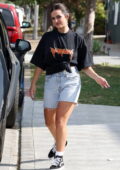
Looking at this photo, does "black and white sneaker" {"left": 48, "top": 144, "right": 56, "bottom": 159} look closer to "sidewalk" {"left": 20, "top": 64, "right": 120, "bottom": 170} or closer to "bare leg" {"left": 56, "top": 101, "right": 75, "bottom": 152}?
"sidewalk" {"left": 20, "top": 64, "right": 120, "bottom": 170}

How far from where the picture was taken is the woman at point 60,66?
5.20 metres

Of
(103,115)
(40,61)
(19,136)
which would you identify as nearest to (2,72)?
(40,61)

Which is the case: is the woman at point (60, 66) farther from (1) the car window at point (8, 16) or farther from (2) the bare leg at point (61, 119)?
(1) the car window at point (8, 16)

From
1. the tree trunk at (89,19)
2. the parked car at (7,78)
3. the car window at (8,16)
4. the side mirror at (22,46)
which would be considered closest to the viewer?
the parked car at (7,78)

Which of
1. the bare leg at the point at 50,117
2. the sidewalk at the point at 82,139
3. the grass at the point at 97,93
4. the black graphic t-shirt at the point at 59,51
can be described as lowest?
the grass at the point at 97,93

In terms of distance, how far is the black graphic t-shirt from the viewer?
5199mm

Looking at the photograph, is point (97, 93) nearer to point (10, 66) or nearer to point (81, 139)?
point (81, 139)

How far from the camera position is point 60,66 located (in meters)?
5.23

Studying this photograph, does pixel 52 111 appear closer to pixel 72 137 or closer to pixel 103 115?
pixel 72 137

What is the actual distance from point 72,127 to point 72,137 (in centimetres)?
62

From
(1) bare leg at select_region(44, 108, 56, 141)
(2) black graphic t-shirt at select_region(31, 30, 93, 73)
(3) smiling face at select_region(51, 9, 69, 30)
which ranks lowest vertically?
(1) bare leg at select_region(44, 108, 56, 141)

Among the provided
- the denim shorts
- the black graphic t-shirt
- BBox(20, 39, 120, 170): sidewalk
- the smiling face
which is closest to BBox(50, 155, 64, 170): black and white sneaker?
BBox(20, 39, 120, 170): sidewalk

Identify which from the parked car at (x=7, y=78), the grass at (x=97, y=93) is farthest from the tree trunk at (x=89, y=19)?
the parked car at (x=7, y=78)

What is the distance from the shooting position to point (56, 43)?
5203 mm
